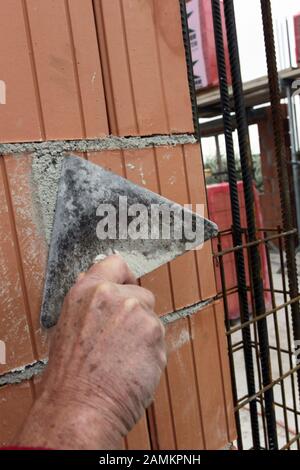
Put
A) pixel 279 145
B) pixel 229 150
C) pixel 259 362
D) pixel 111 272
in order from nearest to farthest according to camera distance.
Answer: pixel 111 272
pixel 229 150
pixel 279 145
pixel 259 362

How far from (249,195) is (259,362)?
55cm

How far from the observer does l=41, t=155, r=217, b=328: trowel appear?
695 mm

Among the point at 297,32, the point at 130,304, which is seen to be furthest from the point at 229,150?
the point at 297,32

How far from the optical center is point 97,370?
541 millimetres

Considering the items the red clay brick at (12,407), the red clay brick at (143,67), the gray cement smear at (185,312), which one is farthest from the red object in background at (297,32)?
the red clay brick at (12,407)

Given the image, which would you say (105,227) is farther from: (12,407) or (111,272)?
(12,407)

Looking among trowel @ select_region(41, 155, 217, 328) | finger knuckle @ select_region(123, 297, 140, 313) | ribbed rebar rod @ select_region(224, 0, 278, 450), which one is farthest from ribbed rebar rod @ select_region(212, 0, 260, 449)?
finger knuckle @ select_region(123, 297, 140, 313)

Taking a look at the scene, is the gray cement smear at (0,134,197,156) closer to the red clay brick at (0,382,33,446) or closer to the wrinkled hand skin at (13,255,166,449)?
the wrinkled hand skin at (13,255,166,449)

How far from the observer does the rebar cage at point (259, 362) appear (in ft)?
3.62

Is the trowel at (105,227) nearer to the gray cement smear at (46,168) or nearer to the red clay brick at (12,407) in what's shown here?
the gray cement smear at (46,168)

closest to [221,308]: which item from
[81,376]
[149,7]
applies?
[81,376]

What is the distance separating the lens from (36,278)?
2.26ft

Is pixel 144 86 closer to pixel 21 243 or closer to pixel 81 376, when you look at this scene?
pixel 21 243

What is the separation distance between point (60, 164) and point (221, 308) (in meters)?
0.49
